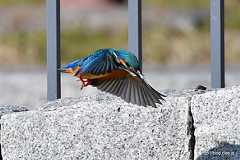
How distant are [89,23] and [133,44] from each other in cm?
1661

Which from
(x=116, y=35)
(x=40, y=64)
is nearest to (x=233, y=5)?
(x=116, y=35)

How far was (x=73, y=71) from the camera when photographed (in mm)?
3549

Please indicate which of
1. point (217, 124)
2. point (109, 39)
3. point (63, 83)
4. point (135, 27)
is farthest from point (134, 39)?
point (109, 39)

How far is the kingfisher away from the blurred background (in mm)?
5441

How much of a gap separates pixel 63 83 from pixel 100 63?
5.92m

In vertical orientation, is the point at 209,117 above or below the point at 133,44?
below

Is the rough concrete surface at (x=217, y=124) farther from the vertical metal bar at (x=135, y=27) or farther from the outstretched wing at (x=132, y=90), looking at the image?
the vertical metal bar at (x=135, y=27)

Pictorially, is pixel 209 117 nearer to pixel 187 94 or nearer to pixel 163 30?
pixel 187 94

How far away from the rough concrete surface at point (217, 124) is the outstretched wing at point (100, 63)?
362 mm

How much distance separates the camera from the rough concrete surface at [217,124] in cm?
347

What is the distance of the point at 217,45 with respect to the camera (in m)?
3.94

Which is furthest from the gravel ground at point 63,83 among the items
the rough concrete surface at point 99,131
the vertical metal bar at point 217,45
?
the rough concrete surface at point 99,131

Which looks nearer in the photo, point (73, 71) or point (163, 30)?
point (73, 71)

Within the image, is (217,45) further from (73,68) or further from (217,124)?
(73,68)
